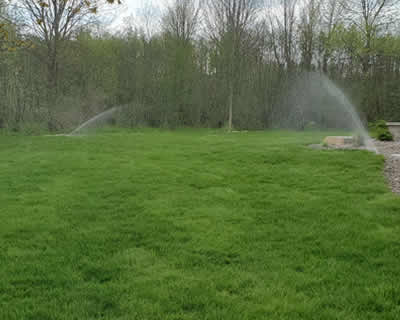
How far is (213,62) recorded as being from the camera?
20.6 metres

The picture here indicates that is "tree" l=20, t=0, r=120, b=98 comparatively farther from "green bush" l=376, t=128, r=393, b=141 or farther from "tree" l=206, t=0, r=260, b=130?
"green bush" l=376, t=128, r=393, b=141

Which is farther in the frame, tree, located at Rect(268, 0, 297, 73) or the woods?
tree, located at Rect(268, 0, 297, 73)

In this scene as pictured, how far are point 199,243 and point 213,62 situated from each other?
720 inches

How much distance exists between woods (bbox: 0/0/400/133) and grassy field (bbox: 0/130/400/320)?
1218cm

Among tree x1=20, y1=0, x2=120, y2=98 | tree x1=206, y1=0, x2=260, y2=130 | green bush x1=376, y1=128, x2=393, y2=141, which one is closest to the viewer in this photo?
green bush x1=376, y1=128, x2=393, y2=141

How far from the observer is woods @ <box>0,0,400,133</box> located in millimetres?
17219

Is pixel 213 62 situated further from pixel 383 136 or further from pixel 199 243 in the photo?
pixel 199 243

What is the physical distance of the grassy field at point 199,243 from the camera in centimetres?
250

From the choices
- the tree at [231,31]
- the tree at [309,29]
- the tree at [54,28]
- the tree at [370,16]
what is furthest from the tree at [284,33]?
the tree at [54,28]

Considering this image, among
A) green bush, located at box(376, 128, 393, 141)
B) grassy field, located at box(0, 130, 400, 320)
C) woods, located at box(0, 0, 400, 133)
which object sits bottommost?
grassy field, located at box(0, 130, 400, 320)

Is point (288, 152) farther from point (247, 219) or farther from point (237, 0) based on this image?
point (237, 0)

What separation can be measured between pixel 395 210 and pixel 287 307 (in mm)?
2684

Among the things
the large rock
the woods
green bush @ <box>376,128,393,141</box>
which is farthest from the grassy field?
the woods

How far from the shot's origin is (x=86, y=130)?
1677 cm
